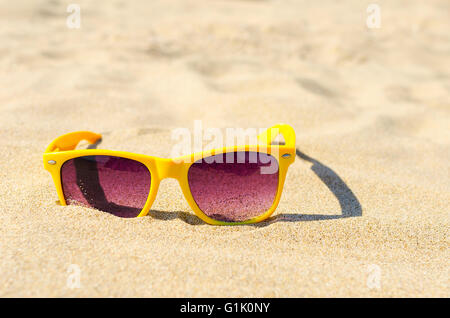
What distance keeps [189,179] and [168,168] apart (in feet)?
0.29

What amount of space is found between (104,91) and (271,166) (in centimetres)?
164

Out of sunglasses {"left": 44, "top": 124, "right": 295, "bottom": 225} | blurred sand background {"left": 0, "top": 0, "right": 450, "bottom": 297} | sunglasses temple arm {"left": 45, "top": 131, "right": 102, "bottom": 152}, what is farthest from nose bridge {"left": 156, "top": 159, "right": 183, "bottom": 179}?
sunglasses temple arm {"left": 45, "top": 131, "right": 102, "bottom": 152}

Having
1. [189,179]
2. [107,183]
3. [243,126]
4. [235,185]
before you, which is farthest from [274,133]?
[107,183]

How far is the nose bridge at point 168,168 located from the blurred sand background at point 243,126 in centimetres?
16

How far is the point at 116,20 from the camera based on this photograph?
13.9 feet

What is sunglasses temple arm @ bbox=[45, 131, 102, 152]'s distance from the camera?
1.78m

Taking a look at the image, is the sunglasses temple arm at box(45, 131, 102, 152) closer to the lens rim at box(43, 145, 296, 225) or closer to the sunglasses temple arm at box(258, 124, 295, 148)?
the lens rim at box(43, 145, 296, 225)

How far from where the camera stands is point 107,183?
1.52m

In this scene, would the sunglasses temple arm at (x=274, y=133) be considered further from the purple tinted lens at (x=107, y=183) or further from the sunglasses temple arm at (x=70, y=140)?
the sunglasses temple arm at (x=70, y=140)

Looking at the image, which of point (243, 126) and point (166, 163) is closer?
point (166, 163)

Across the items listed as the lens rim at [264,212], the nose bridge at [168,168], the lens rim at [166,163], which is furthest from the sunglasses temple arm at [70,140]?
the lens rim at [264,212]

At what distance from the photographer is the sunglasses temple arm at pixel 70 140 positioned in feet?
A: 5.83

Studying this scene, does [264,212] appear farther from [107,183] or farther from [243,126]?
[243,126]

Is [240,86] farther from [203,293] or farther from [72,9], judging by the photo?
[72,9]
